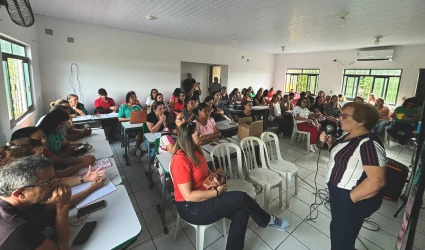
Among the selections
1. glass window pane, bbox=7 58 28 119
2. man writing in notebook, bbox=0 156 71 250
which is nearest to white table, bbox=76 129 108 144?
glass window pane, bbox=7 58 28 119

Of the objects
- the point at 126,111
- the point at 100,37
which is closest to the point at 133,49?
the point at 100,37

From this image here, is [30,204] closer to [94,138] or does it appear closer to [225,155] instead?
[225,155]

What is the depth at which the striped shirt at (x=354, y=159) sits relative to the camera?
1.28 metres

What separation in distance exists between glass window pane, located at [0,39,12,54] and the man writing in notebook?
2756 mm

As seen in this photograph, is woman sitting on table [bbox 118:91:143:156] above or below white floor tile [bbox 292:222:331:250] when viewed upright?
above

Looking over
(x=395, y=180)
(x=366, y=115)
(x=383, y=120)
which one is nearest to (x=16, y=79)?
Result: (x=366, y=115)

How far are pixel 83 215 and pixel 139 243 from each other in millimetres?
865

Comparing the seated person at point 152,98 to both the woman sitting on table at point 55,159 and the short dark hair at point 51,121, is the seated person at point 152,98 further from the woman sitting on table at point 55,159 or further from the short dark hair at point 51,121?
the woman sitting on table at point 55,159

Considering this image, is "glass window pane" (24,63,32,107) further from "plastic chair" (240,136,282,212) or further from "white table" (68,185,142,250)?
"plastic chair" (240,136,282,212)

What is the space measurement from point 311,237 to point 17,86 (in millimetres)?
4779

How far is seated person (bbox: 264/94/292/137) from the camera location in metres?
5.47

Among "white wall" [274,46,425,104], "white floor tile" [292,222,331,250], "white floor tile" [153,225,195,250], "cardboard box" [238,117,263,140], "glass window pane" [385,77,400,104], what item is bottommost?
"white floor tile" [153,225,195,250]

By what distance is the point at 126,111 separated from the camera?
4215mm

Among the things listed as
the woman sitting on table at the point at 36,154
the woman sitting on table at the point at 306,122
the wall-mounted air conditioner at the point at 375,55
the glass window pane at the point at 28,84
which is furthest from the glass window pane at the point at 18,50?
the wall-mounted air conditioner at the point at 375,55
